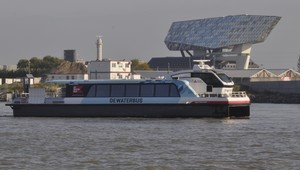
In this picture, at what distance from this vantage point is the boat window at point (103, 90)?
63531 millimetres

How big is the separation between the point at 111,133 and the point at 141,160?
41.8 ft

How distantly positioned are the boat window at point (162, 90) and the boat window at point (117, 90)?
108 inches

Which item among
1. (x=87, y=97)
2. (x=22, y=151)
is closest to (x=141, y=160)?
(x=22, y=151)

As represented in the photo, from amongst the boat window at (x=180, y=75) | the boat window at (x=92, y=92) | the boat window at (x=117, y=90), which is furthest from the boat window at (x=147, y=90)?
the boat window at (x=92, y=92)

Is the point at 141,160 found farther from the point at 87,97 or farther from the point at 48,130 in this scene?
the point at 87,97

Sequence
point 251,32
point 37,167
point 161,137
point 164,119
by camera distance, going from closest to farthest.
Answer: point 37,167 → point 161,137 → point 164,119 → point 251,32

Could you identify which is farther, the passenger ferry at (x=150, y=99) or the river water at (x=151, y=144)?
the passenger ferry at (x=150, y=99)

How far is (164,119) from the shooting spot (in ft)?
194

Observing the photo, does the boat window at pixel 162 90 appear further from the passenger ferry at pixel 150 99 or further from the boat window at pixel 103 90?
the boat window at pixel 103 90

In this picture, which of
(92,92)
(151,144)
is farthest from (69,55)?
(151,144)

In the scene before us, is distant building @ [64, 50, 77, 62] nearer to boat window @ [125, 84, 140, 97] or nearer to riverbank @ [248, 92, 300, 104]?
riverbank @ [248, 92, 300, 104]

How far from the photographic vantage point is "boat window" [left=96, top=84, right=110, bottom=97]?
63.5 meters

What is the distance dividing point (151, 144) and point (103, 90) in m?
24.1

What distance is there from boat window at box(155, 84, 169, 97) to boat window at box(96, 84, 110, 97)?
13.4ft
